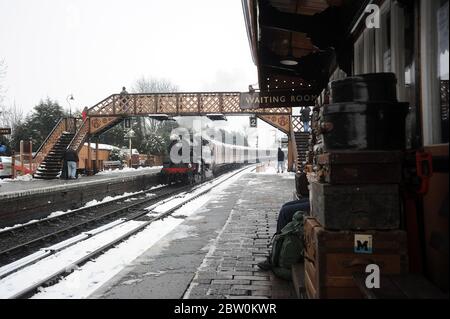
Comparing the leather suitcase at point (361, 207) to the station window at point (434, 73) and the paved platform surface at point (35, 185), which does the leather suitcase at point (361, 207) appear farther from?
the paved platform surface at point (35, 185)

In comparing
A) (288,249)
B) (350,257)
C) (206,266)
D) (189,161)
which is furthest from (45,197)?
(189,161)

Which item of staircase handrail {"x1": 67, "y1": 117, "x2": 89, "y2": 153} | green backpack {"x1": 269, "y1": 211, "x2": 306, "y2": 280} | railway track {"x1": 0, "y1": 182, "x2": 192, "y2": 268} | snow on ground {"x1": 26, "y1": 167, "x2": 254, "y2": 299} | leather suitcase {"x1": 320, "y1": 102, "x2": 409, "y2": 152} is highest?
staircase handrail {"x1": 67, "y1": 117, "x2": 89, "y2": 153}

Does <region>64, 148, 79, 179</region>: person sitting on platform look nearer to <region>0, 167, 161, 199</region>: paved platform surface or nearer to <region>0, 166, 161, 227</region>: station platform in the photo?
<region>0, 167, 161, 199</region>: paved platform surface

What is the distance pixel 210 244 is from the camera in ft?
22.1

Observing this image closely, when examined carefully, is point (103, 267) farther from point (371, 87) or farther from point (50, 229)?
point (50, 229)

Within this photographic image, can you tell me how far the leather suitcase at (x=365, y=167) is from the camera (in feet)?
8.69

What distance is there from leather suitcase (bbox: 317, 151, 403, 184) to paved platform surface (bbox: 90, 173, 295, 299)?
1745 mm

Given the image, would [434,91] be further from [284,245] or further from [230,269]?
[230,269]

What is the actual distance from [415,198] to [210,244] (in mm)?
4464

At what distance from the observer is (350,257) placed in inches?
104

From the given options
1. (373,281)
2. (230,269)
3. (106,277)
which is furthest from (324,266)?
(106,277)

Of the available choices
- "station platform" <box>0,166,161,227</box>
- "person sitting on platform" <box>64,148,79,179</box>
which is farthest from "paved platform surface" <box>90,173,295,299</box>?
"person sitting on platform" <box>64,148,79,179</box>

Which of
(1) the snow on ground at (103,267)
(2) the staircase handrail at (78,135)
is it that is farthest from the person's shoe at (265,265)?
(2) the staircase handrail at (78,135)

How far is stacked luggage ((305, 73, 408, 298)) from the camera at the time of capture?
2.61 metres
